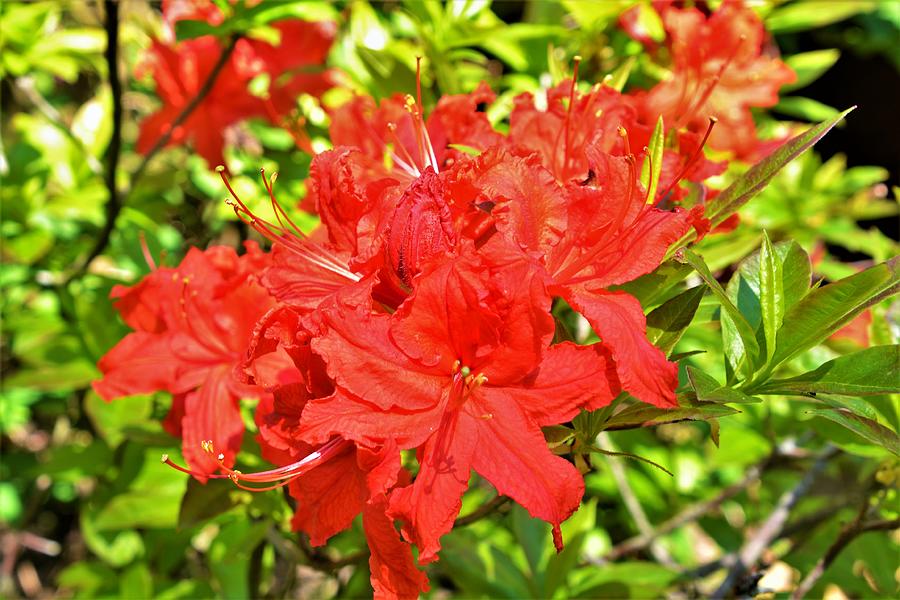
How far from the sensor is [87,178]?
1.99 m

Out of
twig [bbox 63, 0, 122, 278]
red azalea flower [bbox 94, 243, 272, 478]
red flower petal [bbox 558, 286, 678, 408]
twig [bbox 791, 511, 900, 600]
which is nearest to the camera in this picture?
red flower petal [bbox 558, 286, 678, 408]

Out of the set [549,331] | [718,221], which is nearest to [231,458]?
[549,331]

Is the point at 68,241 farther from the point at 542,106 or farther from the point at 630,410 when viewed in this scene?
the point at 630,410

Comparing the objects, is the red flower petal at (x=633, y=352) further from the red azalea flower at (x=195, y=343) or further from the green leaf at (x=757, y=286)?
the red azalea flower at (x=195, y=343)

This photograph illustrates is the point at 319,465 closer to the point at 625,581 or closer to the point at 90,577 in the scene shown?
the point at 625,581

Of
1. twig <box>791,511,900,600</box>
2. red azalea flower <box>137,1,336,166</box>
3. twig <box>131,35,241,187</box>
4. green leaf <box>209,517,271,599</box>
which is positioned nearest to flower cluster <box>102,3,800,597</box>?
green leaf <box>209,517,271,599</box>

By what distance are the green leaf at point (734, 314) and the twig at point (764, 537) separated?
586 millimetres

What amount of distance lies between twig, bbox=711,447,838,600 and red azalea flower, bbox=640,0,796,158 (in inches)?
21.3

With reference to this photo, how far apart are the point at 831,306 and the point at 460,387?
36cm

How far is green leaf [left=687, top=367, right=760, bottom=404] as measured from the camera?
782 mm

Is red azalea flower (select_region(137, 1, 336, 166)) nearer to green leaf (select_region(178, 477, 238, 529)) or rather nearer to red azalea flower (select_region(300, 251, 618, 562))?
green leaf (select_region(178, 477, 238, 529))

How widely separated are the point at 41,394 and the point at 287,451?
4.59 feet

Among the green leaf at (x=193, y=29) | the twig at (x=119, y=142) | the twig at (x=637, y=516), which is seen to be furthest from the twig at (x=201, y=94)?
the twig at (x=637, y=516)

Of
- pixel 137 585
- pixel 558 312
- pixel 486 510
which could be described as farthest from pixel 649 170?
pixel 137 585
